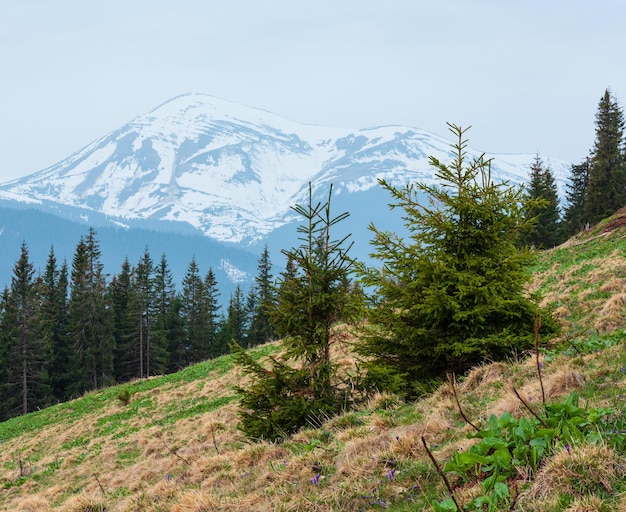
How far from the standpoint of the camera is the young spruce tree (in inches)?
358

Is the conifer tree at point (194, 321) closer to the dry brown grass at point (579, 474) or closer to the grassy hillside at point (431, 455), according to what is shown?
the grassy hillside at point (431, 455)

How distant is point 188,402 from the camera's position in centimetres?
2252

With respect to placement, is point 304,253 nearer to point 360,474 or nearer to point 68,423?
point 360,474

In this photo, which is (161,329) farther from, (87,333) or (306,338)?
(306,338)

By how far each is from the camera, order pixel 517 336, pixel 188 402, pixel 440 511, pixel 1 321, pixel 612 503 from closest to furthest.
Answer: pixel 612 503 < pixel 440 511 < pixel 517 336 < pixel 188 402 < pixel 1 321

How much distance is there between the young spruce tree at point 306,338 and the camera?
29.8ft

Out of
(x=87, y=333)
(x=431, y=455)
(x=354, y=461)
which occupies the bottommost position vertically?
(x=87, y=333)

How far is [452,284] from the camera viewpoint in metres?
9.24

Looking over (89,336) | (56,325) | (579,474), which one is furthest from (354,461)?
(56,325)

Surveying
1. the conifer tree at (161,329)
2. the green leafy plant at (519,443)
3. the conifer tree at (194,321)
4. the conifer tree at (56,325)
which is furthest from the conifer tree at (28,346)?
the green leafy plant at (519,443)

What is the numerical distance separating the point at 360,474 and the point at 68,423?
25763 millimetres

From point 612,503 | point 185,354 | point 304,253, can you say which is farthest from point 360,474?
point 185,354

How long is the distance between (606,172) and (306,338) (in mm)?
50477

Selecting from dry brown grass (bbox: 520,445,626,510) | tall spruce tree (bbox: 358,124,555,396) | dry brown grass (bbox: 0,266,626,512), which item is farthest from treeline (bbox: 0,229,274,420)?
dry brown grass (bbox: 520,445,626,510)
